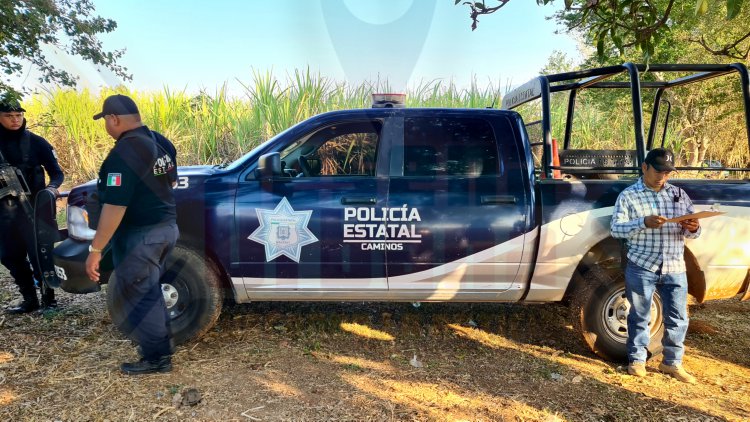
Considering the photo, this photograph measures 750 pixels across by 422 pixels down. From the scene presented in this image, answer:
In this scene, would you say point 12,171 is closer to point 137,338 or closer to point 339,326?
point 137,338

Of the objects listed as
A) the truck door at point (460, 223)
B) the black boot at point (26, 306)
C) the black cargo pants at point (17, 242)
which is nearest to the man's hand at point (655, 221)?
the truck door at point (460, 223)

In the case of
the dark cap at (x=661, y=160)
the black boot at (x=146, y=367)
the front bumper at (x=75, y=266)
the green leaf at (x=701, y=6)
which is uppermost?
the green leaf at (x=701, y=6)

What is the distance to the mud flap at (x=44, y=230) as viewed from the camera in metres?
4.11

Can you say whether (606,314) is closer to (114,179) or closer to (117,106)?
(114,179)

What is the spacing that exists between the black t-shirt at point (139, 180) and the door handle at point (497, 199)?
218cm

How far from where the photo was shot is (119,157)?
2.94 m

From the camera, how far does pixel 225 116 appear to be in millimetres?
9078

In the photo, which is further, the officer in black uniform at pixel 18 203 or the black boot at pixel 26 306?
the black boot at pixel 26 306

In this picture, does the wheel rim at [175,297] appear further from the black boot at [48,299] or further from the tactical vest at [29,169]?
the tactical vest at [29,169]

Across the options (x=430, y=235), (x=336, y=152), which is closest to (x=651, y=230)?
(x=430, y=235)

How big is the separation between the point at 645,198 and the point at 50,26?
555 cm

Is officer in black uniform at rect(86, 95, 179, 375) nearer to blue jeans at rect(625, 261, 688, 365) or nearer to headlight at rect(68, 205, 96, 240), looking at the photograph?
headlight at rect(68, 205, 96, 240)

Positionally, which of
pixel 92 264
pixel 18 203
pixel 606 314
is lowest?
pixel 606 314

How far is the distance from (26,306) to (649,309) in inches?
203
